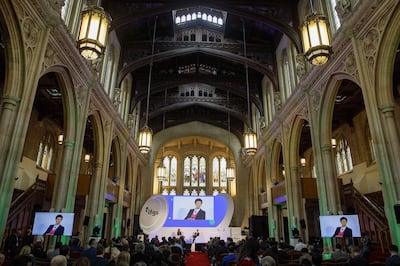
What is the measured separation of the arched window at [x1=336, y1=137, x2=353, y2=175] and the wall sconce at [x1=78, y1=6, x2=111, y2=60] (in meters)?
16.1

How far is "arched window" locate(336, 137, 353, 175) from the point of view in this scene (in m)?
17.8

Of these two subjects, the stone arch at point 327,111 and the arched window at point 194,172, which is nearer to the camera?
the stone arch at point 327,111

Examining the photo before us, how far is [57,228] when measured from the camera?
8578 millimetres

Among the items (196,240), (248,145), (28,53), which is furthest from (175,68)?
(28,53)

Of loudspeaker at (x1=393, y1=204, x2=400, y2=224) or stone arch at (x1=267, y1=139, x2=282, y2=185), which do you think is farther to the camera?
stone arch at (x1=267, y1=139, x2=282, y2=185)

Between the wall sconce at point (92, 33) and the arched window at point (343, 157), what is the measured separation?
16.1 m

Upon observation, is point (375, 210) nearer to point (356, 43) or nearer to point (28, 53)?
point (356, 43)

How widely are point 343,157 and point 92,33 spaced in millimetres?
17063

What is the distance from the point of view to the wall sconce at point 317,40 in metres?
6.54

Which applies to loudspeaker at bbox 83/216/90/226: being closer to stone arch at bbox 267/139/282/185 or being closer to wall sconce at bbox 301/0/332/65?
wall sconce at bbox 301/0/332/65

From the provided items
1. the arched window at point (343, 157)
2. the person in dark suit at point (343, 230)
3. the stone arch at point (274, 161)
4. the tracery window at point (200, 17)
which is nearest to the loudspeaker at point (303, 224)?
the person in dark suit at point (343, 230)

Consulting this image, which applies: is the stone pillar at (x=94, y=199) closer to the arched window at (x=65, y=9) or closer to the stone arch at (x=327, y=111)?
the arched window at (x=65, y=9)

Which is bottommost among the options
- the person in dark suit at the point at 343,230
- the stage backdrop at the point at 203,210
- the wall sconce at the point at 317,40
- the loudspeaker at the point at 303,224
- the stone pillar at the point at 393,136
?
the person in dark suit at the point at 343,230

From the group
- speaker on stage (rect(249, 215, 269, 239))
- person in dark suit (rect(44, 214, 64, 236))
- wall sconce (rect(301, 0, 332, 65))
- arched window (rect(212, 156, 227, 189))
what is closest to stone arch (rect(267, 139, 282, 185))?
speaker on stage (rect(249, 215, 269, 239))
